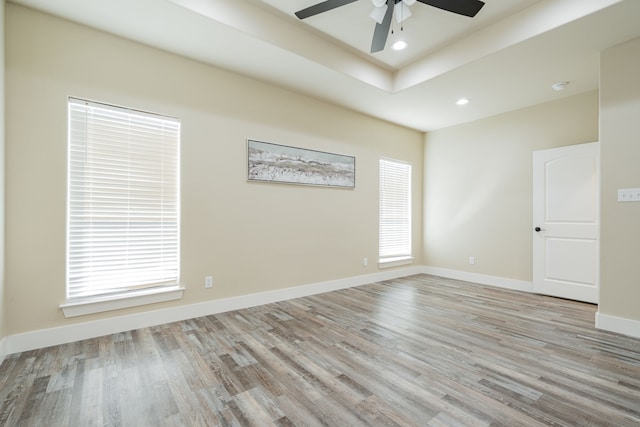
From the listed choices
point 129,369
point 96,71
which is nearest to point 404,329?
point 129,369

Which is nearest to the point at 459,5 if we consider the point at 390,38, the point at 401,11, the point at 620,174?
the point at 401,11

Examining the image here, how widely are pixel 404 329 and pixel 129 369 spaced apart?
234 cm

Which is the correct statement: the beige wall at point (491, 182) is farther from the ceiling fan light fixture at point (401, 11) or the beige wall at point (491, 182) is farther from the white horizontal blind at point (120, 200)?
the white horizontal blind at point (120, 200)

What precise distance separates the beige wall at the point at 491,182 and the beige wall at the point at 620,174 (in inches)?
48.5

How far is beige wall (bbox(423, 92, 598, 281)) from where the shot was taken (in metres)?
4.18

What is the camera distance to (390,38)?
3180mm

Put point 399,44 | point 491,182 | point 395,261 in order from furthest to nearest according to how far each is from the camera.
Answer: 1. point 395,261
2. point 491,182
3. point 399,44

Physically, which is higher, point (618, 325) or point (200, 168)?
point (200, 168)

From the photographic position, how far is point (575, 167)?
3.91 metres

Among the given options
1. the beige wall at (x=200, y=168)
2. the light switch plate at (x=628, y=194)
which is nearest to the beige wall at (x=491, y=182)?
the beige wall at (x=200, y=168)

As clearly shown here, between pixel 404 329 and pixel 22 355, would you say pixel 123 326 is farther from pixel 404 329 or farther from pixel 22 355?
pixel 404 329

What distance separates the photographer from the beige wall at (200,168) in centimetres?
240

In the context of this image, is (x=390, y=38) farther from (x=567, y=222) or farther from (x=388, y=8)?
(x=567, y=222)

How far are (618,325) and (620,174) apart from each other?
145 cm
